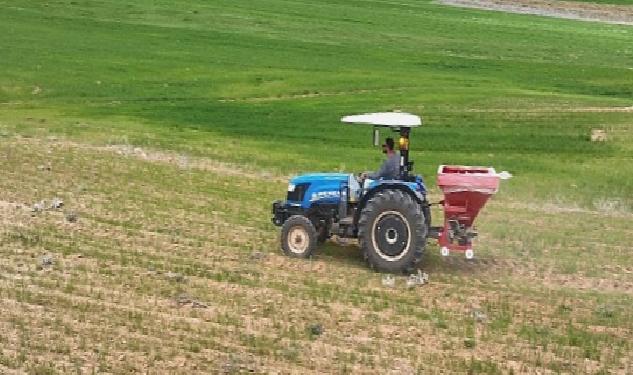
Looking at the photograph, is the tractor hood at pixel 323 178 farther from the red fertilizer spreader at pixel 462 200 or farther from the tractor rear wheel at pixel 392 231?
the red fertilizer spreader at pixel 462 200

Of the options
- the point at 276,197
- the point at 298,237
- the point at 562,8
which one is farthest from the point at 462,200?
the point at 562,8

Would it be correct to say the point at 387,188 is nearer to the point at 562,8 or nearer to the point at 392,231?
the point at 392,231

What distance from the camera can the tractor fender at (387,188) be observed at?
1654cm

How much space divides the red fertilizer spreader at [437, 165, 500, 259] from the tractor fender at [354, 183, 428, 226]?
15.1 inches

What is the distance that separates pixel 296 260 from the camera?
17.1 metres

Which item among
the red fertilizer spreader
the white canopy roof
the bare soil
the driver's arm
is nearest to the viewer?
the red fertilizer spreader

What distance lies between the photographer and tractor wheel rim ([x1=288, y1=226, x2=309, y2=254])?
17328mm

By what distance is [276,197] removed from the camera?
923 inches

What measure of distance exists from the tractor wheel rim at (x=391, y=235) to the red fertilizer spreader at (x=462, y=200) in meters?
0.73

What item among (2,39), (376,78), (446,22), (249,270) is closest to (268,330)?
(249,270)

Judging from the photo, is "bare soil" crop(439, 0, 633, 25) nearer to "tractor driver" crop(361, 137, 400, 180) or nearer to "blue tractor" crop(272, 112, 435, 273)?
"blue tractor" crop(272, 112, 435, 273)

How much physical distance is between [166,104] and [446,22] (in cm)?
3159

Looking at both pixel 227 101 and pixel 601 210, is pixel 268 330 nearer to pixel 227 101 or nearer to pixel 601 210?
pixel 601 210

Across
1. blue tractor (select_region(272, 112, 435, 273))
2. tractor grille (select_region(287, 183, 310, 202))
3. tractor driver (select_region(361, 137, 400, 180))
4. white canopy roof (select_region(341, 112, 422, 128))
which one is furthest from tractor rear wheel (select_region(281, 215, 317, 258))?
white canopy roof (select_region(341, 112, 422, 128))
